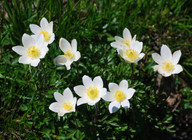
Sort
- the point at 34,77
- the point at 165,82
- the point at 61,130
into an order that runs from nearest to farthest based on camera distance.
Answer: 1. the point at 61,130
2. the point at 34,77
3. the point at 165,82

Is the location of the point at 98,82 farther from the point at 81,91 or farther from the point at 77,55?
the point at 77,55

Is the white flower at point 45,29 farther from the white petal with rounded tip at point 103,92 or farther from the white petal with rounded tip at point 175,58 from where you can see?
the white petal with rounded tip at point 175,58

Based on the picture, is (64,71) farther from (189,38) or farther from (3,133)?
(189,38)

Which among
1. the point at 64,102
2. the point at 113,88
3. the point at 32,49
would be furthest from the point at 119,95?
the point at 32,49

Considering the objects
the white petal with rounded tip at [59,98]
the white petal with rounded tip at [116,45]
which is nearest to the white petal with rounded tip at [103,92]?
the white petal with rounded tip at [59,98]

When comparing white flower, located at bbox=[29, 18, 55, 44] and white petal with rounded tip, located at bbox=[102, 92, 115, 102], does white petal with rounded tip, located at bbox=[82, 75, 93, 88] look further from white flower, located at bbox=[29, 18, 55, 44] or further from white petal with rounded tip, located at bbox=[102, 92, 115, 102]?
white flower, located at bbox=[29, 18, 55, 44]

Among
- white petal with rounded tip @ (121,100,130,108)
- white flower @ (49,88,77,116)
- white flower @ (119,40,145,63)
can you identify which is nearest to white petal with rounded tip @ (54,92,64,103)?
white flower @ (49,88,77,116)

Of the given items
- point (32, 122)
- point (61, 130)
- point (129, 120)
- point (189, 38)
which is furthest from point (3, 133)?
point (189, 38)
